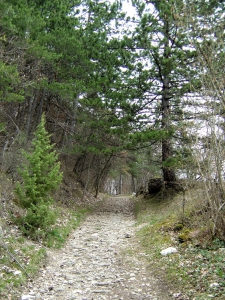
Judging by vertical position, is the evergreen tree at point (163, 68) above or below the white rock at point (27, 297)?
above

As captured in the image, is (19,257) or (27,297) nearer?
(27,297)

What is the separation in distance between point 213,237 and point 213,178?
1346 millimetres

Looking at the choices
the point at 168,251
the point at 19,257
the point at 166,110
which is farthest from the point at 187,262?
the point at 166,110

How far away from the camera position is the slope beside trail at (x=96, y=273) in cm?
517

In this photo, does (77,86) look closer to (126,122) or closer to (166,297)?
(126,122)

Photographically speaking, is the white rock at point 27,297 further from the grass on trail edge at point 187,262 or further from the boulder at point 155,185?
the boulder at point 155,185

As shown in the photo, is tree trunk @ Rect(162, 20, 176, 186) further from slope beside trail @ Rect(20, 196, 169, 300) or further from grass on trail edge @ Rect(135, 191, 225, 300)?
slope beside trail @ Rect(20, 196, 169, 300)

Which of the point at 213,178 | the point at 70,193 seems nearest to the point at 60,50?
the point at 70,193

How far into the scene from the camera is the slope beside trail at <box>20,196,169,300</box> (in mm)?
5168

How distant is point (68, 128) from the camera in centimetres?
1886

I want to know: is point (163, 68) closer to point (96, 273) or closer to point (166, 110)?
point (166, 110)

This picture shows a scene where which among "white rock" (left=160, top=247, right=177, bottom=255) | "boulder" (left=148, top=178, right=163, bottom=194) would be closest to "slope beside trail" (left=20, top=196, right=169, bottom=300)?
"white rock" (left=160, top=247, right=177, bottom=255)

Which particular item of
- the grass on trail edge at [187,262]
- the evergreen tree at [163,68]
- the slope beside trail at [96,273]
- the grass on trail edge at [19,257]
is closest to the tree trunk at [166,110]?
the evergreen tree at [163,68]

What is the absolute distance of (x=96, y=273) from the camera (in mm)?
6297
